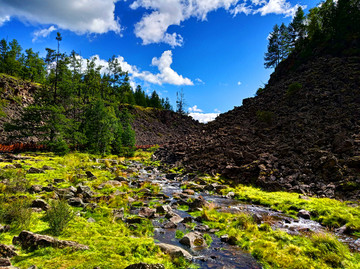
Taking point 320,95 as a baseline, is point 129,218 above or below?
below

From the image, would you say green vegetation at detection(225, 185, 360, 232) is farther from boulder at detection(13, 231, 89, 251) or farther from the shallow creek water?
boulder at detection(13, 231, 89, 251)

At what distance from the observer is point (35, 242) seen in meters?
6.33

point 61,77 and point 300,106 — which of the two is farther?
point 61,77

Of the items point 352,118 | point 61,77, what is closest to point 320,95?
point 352,118

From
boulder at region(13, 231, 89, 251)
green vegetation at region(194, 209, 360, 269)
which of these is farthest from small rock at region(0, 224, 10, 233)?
green vegetation at region(194, 209, 360, 269)

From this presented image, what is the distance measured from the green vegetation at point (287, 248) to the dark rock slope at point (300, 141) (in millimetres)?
9336

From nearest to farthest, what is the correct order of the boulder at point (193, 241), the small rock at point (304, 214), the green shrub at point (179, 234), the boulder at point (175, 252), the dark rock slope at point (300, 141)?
1. the boulder at point (175, 252)
2. the boulder at point (193, 241)
3. the green shrub at point (179, 234)
4. the small rock at point (304, 214)
5. the dark rock slope at point (300, 141)

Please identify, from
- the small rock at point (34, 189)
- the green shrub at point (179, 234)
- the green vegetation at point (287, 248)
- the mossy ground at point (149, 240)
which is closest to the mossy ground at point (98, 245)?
the mossy ground at point (149, 240)

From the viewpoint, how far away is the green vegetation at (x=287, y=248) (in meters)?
7.18

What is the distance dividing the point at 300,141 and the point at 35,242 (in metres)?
26.2

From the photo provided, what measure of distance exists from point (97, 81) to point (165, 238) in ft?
183

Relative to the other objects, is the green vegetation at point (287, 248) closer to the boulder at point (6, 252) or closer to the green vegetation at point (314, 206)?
the green vegetation at point (314, 206)

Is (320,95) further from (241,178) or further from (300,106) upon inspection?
(241,178)

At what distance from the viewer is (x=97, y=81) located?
55.7 meters
